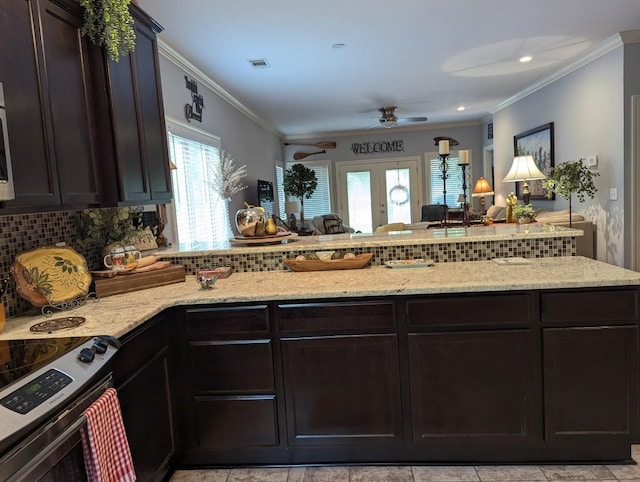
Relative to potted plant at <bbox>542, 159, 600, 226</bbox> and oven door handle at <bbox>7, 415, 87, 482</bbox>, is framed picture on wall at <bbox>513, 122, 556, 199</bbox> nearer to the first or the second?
potted plant at <bbox>542, 159, 600, 226</bbox>

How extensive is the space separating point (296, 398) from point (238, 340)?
382 millimetres

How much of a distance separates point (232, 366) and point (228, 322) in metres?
0.21

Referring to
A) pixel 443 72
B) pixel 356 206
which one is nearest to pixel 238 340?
pixel 443 72

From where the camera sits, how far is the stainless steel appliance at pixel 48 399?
112cm

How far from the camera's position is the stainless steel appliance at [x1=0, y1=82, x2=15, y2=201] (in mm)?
1496

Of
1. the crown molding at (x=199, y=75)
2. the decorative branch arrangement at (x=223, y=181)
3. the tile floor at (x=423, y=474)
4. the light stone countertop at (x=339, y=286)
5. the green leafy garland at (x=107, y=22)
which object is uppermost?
the crown molding at (x=199, y=75)

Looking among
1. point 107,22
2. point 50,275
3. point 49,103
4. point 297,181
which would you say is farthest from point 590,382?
point 297,181

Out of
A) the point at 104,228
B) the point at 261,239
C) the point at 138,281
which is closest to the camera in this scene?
the point at 138,281

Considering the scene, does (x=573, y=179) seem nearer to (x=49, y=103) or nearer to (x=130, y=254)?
(x=130, y=254)

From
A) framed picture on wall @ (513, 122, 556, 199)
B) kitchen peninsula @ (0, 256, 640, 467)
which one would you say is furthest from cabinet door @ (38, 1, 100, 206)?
framed picture on wall @ (513, 122, 556, 199)

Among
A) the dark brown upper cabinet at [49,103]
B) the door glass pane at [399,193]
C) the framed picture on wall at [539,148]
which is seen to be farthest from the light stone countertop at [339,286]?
the door glass pane at [399,193]

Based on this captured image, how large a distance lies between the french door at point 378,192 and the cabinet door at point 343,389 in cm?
829

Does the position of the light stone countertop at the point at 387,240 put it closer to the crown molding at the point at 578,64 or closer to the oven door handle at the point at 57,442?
the oven door handle at the point at 57,442

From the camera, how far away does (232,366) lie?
6.96 feet
